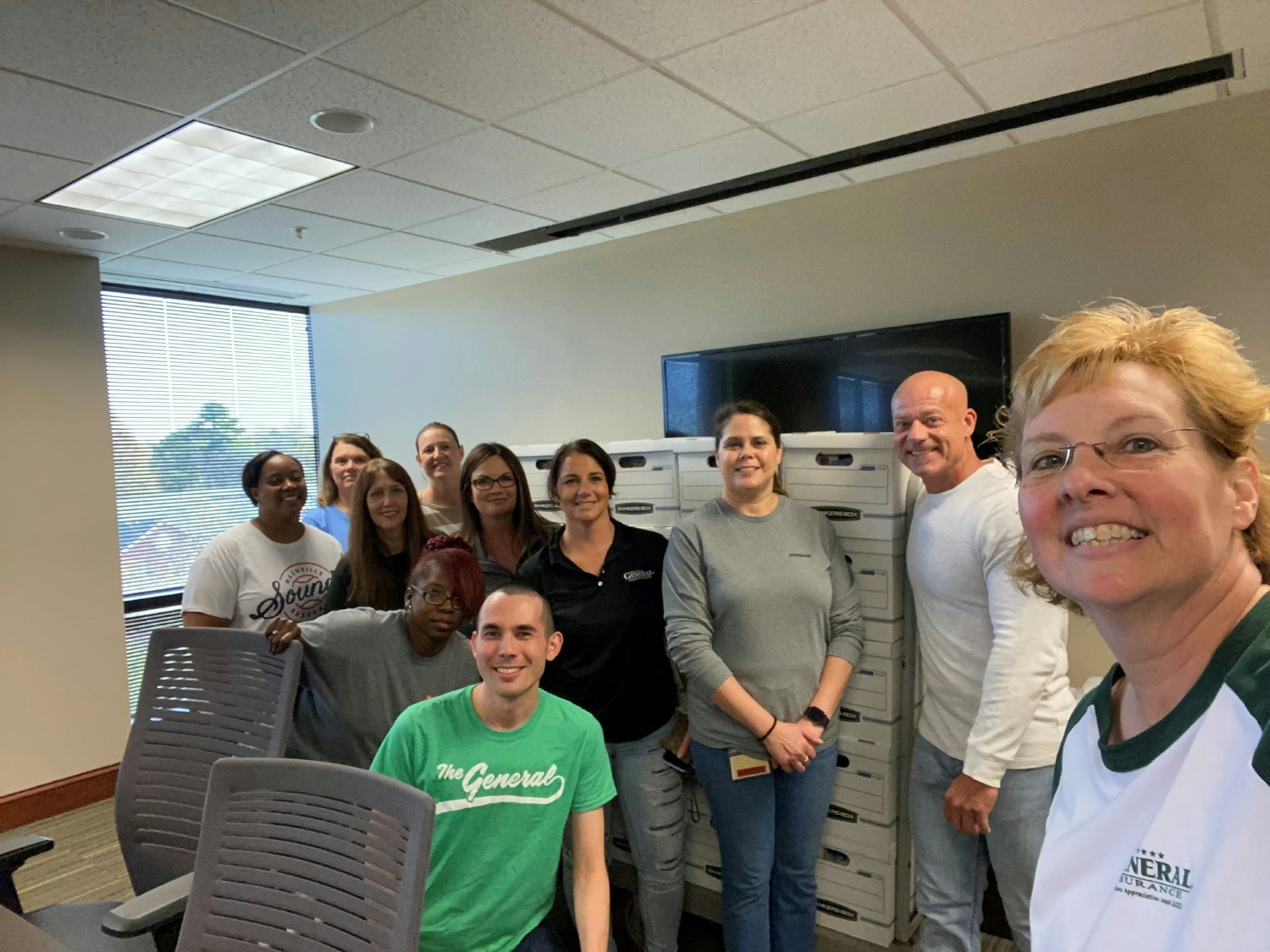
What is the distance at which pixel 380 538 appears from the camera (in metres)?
2.56

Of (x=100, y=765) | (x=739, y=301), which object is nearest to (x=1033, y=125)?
(x=739, y=301)

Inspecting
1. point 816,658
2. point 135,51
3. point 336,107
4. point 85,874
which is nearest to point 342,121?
point 336,107

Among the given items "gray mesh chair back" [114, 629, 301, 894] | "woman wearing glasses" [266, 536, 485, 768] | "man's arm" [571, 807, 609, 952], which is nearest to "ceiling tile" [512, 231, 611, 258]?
"woman wearing glasses" [266, 536, 485, 768]

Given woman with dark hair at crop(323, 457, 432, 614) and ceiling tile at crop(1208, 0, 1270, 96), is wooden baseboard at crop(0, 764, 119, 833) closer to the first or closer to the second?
woman with dark hair at crop(323, 457, 432, 614)

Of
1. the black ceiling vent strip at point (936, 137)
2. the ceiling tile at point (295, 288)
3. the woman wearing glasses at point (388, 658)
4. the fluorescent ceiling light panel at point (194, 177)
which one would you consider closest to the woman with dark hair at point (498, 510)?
the woman wearing glasses at point (388, 658)

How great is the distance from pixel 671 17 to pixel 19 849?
250 cm

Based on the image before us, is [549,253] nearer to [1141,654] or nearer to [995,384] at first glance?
[995,384]

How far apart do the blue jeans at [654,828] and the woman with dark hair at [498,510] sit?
2.30ft

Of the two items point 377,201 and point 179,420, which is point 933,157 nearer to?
point 377,201

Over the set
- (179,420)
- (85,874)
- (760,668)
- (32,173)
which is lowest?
(85,874)

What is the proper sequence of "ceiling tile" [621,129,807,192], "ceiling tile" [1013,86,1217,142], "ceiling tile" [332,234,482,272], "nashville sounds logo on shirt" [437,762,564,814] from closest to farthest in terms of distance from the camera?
"nashville sounds logo on shirt" [437,762,564,814] → "ceiling tile" [1013,86,1217,142] → "ceiling tile" [621,129,807,192] → "ceiling tile" [332,234,482,272]

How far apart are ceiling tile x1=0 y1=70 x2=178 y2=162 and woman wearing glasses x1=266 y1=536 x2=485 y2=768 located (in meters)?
1.66

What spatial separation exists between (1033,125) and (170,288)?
16.3 ft

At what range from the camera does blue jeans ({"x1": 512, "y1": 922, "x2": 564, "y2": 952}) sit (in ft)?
4.95
